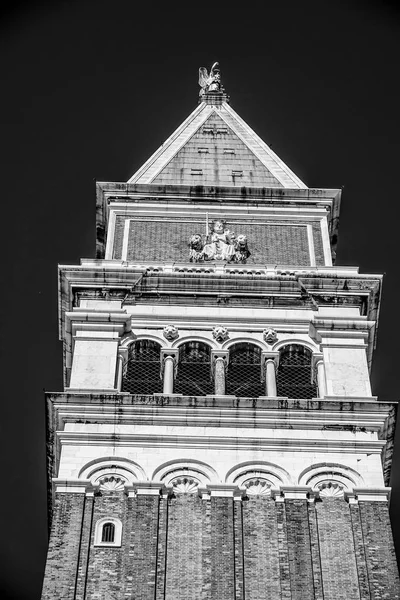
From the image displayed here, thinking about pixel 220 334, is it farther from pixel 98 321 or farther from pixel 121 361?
pixel 98 321

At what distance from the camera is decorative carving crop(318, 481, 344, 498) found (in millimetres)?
42594

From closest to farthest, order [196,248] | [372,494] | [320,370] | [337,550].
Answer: [337,550]
[372,494]
[320,370]
[196,248]

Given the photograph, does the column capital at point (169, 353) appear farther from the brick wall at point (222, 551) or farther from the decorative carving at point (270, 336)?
the brick wall at point (222, 551)

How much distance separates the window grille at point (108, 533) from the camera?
135 ft

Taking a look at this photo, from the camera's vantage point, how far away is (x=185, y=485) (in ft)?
140

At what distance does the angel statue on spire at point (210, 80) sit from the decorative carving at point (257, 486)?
80.8ft

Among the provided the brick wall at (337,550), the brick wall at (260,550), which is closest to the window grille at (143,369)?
the brick wall at (260,550)

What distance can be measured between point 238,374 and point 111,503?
6.73 metres

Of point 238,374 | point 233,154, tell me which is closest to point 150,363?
point 238,374

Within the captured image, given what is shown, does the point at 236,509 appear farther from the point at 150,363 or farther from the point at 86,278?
the point at 86,278

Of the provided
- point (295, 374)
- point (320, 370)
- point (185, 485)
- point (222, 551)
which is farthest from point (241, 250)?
point (222, 551)

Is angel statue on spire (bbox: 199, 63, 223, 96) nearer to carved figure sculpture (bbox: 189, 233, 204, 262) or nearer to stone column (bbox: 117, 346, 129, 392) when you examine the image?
carved figure sculpture (bbox: 189, 233, 204, 262)

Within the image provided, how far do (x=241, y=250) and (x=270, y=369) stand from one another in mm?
6198

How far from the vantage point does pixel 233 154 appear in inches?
2376
